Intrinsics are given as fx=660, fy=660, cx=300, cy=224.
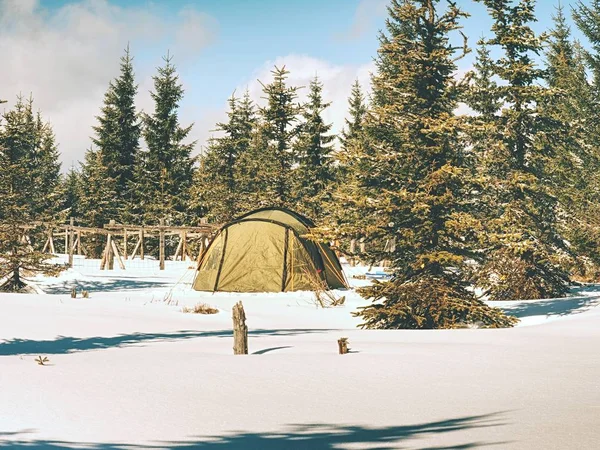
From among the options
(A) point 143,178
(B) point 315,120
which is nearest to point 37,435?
(B) point 315,120

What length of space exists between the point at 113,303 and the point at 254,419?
14.6m

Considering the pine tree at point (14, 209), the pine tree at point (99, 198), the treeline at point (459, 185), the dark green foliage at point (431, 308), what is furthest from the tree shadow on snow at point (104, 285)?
the pine tree at point (99, 198)

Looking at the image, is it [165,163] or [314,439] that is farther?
[165,163]

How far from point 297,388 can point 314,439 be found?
2.14 metres

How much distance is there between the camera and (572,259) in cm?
2083

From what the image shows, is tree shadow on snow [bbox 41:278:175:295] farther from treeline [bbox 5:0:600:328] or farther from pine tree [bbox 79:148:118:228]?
pine tree [bbox 79:148:118:228]

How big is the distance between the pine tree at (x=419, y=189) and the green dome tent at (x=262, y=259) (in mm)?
9262

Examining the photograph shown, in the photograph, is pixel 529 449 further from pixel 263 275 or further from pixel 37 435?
pixel 263 275

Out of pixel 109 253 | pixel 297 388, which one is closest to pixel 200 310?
pixel 297 388

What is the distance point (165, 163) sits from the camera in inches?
1908

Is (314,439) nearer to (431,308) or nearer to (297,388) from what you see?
(297,388)

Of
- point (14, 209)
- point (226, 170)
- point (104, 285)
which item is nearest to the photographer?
point (14, 209)

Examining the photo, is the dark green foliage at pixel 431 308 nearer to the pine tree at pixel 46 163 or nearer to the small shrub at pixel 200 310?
the small shrub at pixel 200 310

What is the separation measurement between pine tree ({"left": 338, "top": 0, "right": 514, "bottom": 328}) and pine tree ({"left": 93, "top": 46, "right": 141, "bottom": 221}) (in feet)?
118
